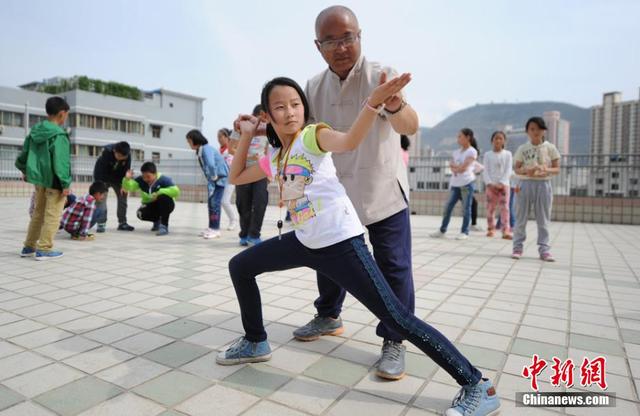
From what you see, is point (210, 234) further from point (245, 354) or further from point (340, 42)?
point (340, 42)

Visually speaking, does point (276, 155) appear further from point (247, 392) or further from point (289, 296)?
point (289, 296)

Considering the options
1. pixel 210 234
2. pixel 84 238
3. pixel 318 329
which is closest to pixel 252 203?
pixel 210 234

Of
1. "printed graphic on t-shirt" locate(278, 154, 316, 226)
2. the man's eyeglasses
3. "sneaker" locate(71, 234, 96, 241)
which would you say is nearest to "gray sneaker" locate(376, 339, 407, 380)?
"printed graphic on t-shirt" locate(278, 154, 316, 226)

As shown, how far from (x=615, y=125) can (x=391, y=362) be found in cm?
3517

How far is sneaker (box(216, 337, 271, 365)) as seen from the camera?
7.45 feet

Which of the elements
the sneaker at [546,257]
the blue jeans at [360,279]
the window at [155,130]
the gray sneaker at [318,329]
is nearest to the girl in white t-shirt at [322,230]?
the blue jeans at [360,279]

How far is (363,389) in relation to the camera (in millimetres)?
2020

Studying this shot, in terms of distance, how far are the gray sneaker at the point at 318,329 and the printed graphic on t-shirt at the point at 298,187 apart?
96 centimetres

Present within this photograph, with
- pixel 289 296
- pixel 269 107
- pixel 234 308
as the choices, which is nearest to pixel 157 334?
pixel 234 308

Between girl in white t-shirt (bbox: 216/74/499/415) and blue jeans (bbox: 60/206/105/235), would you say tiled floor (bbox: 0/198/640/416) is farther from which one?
blue jeans (bbox: 60/206/105/235)

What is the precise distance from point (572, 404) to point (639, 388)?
1.48 feet

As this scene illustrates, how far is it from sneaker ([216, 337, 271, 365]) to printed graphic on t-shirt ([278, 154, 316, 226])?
0.79 m

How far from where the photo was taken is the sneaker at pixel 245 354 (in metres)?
2.27

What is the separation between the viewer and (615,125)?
29.7 m
